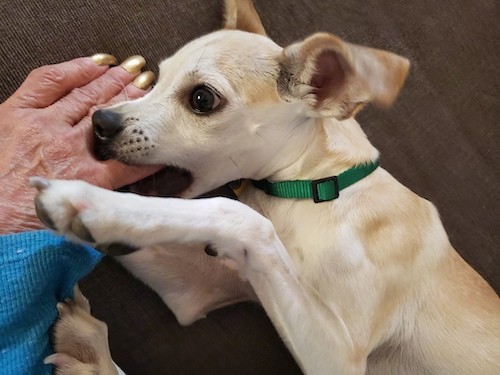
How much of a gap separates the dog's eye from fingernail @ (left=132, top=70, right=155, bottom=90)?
25 centimetres

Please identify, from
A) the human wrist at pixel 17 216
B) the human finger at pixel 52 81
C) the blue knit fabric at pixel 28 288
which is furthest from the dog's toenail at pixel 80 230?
the human finger at pixel 52 81

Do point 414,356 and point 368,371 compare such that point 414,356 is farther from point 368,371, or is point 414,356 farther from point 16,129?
point 16,129

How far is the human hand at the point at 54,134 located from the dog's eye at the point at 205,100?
0.18 m

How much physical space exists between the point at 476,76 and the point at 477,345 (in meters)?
1.09

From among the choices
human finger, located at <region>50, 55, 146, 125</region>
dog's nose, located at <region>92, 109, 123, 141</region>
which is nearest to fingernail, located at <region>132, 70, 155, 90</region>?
human finger, located at <region>50, 55, 146, 125</region>

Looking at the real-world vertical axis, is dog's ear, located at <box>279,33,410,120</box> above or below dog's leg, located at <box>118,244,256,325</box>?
above

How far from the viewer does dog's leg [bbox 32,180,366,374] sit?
3.45 ft

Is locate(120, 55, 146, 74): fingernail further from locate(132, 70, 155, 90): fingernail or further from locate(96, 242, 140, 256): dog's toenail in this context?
locate(96, 242, 140, 256): dog's toenail

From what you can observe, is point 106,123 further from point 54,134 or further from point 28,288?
point 28,288

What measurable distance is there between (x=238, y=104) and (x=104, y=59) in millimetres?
425

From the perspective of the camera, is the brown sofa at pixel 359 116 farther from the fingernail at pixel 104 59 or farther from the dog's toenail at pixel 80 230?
the dog's toenail at pixel 80 230

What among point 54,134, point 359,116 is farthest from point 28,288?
point 359,116

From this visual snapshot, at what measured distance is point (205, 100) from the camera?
4.65ft

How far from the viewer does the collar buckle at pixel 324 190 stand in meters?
1.53
